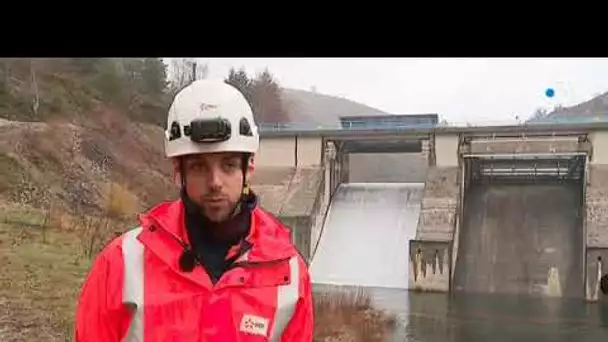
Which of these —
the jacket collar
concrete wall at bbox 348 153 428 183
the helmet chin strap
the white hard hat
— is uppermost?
concrete wall at bbox 348 153 428 183

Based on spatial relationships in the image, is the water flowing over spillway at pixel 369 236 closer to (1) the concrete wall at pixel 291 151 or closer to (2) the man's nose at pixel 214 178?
(1) the concrete wall at pixel 291 151

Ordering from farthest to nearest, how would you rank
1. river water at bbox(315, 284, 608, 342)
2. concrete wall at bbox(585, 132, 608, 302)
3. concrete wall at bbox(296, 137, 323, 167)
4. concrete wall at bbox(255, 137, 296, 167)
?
concrete wall at bbox(255, 137, 296, 167) → concrete wall at bbox(296, 137, 323, 167) → concrete wall at bbox(585, 132, 608, 302) → river water at bbox(315, 284, 608, 342)

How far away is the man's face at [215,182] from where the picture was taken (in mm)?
884

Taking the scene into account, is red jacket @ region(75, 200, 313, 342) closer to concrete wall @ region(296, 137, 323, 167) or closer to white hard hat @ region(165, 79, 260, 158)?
white hard hat @ region(165, 79, 260, 158)

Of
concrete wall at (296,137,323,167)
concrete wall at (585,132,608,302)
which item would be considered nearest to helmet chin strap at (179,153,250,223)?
concrete wall at (585,132,608,302)

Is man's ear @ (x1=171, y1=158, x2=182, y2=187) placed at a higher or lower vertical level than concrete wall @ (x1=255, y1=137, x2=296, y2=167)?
lower

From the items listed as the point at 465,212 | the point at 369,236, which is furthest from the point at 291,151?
A: the point at 465,212

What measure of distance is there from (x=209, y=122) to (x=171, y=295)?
8.4 inches

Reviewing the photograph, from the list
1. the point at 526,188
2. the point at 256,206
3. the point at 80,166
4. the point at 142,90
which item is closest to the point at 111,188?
the point at 80,166

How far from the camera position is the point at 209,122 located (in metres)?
0.89

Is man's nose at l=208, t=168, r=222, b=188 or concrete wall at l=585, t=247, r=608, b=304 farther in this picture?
concrete wall at l=585, t=247, r=608, b=304

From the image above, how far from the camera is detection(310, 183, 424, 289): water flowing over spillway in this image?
1273 centimetres

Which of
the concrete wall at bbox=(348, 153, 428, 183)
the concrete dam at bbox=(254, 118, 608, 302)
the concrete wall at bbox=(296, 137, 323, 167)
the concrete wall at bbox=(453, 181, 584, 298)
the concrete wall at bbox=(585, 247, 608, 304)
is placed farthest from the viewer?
the concrete wall at bbox=(348, 153, 428, 183)

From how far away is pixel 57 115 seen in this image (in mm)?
15203
